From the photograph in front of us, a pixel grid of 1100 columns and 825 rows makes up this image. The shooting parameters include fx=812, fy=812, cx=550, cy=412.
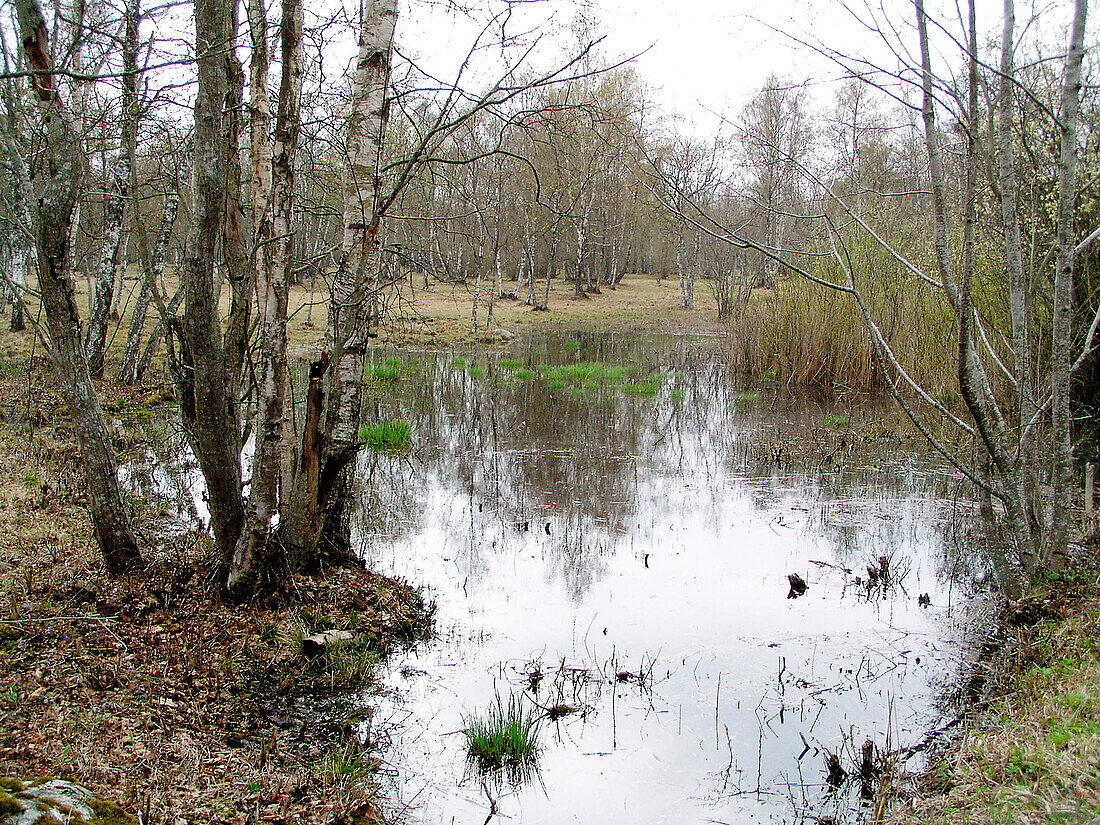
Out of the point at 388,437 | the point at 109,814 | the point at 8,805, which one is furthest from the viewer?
the point at 388,437

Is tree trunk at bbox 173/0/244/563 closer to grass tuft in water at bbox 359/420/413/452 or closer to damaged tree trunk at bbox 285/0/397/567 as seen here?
damaged tree trunk at bbox 285/0/397/567

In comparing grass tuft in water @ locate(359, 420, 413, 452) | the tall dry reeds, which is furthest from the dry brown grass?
grass tuft in water @ locate(359, 420, 413, 452)

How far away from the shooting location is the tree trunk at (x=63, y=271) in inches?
169

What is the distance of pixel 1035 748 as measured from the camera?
2.90m

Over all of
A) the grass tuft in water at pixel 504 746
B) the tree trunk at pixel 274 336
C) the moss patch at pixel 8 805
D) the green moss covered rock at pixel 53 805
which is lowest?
the grass tuft in water at pixel 504 746

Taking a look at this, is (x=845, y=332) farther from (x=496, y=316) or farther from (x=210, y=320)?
(x=496, y=316)

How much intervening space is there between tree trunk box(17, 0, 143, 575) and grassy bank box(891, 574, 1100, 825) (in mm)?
4500

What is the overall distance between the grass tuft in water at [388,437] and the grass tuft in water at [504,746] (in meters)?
5.87

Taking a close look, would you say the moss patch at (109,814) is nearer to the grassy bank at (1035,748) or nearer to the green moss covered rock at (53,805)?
the green moss covered rock at (53,805)

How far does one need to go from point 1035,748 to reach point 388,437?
7.61m

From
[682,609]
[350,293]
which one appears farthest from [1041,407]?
[350,293]

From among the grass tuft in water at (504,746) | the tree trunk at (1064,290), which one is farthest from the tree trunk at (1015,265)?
the grass tuft in water at (504,746)

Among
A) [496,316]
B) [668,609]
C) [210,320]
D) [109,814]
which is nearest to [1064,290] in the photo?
[668,609]

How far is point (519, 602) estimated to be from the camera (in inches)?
223
